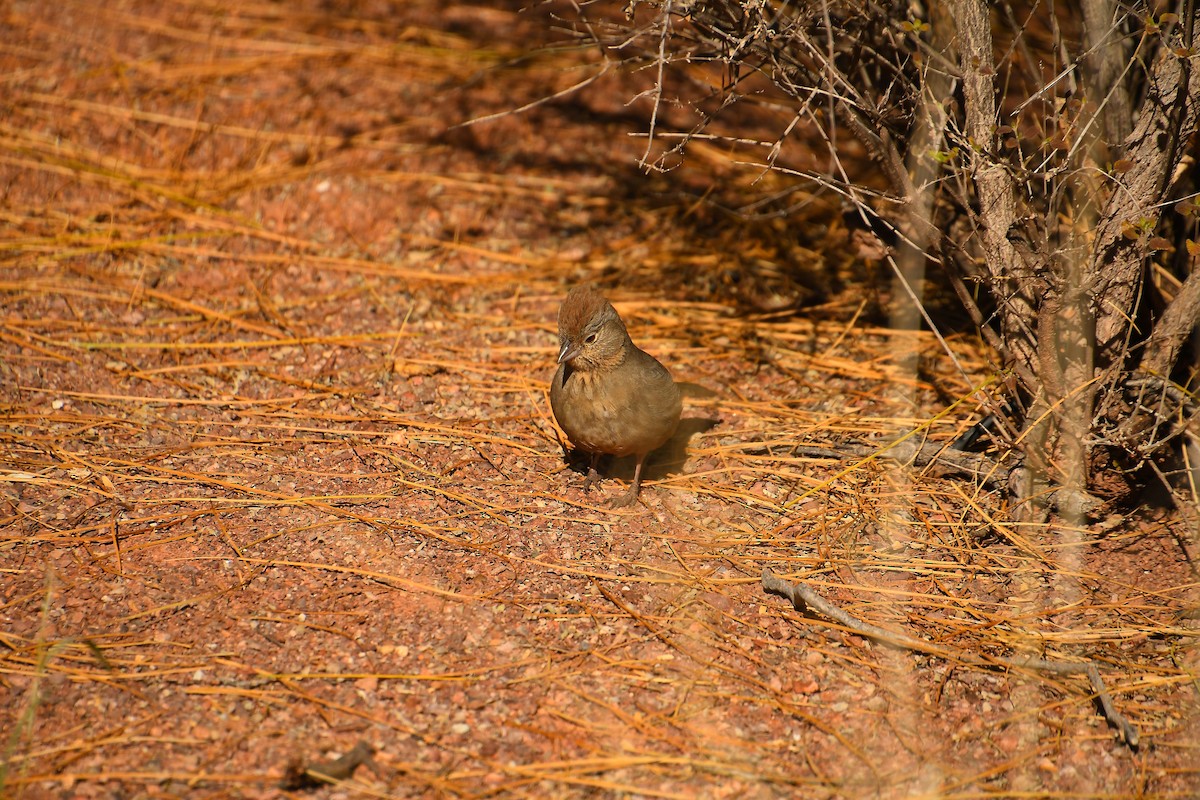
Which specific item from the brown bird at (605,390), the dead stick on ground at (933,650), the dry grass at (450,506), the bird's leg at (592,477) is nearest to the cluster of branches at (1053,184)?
the dry grass at (450,506)

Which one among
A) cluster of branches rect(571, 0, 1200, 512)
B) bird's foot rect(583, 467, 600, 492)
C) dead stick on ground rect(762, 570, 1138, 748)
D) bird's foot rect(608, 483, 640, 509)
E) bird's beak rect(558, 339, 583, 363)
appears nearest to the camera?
dead stick on ground rect(762, 570, 1138, 748)

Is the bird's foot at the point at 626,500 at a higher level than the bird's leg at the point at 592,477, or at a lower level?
lower

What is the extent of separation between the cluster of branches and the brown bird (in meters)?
0.74

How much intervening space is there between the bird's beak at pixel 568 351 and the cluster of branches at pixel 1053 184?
825 millimetres

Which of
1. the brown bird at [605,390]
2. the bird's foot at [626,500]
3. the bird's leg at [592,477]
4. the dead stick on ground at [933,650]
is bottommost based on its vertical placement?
the dead stick on ground at [933,650]

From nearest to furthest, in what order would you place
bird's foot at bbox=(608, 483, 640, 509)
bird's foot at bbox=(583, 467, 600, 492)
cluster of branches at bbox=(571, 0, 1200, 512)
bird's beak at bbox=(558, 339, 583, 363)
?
cluster of branches at bbox=(571, 0, 1200, 512) < bird's beak at bbox=(558, 339, 583, 363) < bird's foot at bbox=(608, 483, 640, 509) < bird's foot at bbox=(583, 467, 600, 492)

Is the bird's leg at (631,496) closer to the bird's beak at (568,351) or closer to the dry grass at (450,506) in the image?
the dry grass at (450,506)

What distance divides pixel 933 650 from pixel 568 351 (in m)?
1.62

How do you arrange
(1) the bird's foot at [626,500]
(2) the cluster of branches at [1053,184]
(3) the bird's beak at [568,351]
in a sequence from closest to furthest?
(2) the cluster of branches at [1053,184], (3) the bird's beak at [568,351], (1) the bird's foot at [626,500]

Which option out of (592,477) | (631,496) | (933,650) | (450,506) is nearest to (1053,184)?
(933,650)

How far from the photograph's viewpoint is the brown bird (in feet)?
12.5

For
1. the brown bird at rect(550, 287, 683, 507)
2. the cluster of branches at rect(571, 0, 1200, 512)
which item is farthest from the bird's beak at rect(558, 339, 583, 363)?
the cluster of branches at rect(571, 0, 1200, 512)

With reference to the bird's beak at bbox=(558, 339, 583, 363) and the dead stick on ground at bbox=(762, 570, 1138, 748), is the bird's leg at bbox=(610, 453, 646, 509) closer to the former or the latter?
the bird's beak at bbox=(558, 339, 583, 363)

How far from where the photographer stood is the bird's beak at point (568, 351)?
3801 mm
